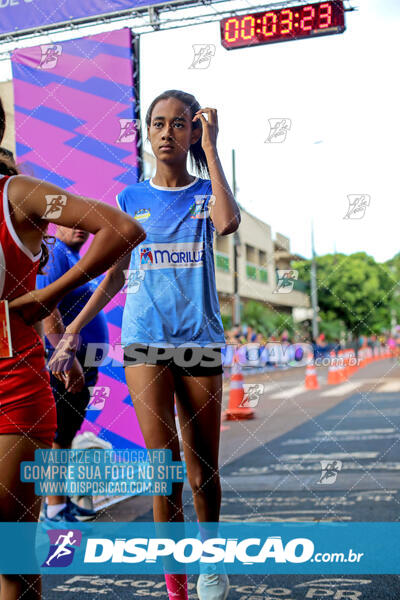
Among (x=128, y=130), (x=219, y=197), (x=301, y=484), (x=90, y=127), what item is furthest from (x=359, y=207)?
(x=301, y=484)

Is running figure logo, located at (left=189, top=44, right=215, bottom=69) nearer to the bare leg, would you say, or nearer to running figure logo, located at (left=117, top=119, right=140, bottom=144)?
running figure logo, located at (left=117, top=119, right=140, bottom=144)

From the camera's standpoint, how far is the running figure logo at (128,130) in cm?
404

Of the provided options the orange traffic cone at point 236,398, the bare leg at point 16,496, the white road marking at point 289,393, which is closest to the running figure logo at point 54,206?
the bare leg at point 16,496

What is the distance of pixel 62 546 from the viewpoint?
3812 mm

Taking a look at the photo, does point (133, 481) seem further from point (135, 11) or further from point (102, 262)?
point (135, 11)

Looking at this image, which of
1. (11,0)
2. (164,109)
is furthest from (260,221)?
(11,0)

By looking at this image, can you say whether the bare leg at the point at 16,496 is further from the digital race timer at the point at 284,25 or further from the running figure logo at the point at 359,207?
the digital race timer at the point at 284,25

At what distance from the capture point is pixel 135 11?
4402 mm

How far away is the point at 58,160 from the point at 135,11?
3.45 feet

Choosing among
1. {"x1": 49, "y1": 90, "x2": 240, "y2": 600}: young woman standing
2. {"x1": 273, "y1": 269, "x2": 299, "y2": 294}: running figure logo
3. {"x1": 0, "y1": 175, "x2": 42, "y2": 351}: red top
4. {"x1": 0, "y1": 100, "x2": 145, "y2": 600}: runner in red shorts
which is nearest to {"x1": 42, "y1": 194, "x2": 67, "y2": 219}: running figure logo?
{"x1": 0, "y1": 100, "x2": 145, "y2": 600}: runner in red shorts

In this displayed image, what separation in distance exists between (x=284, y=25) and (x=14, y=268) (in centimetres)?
220

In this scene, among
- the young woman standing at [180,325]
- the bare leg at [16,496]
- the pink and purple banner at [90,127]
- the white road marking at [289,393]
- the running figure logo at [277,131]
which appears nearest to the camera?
the bare leg at [16,496]

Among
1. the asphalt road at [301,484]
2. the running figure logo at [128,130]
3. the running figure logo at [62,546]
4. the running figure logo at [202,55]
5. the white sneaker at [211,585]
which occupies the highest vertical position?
the running figure logo at [202,55]

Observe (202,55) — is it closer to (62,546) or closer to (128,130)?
(128,130)
